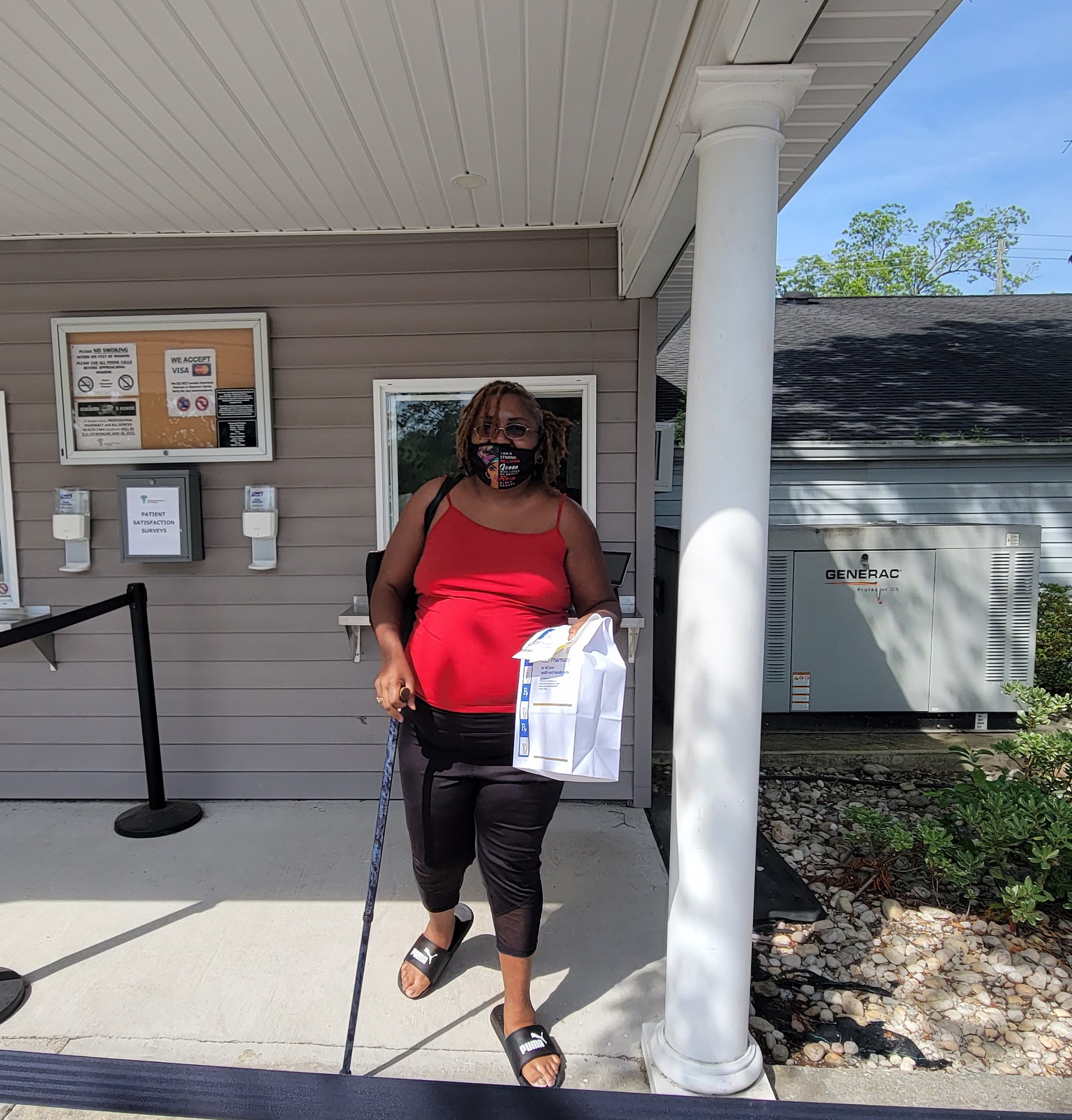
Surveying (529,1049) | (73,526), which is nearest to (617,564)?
(529,1049)

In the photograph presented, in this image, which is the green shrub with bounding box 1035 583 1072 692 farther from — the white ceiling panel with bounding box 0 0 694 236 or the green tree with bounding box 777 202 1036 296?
the green tree with bounding box 777 202 1036 296

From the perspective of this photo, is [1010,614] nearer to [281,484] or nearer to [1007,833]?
[1007,833]

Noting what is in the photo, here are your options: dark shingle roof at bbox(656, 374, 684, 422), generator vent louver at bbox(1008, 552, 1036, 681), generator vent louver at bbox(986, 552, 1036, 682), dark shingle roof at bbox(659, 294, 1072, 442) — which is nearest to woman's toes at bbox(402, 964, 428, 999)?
generator vent louver at bbox(986, 552, 1036, 682)

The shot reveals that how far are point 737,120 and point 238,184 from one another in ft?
6.37

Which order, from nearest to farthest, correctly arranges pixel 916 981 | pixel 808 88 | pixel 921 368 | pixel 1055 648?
pixel 808 88, pixel 916 981, pixel 1055 648, pixel 921 368

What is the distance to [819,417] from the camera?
7719 millimetres

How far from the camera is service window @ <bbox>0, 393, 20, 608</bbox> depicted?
341 cm

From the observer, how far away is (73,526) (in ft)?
11.0

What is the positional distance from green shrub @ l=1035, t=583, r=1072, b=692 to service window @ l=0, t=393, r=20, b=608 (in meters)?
6.88

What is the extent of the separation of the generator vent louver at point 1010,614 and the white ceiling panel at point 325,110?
3258mm

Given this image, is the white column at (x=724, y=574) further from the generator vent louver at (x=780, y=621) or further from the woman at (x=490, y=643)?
the generator vent louver at (x=780, y=621)

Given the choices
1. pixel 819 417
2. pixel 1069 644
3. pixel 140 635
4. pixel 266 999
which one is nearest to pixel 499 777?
pixel 266 999

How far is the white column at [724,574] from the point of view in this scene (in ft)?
5.44

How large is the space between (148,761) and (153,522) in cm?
102
